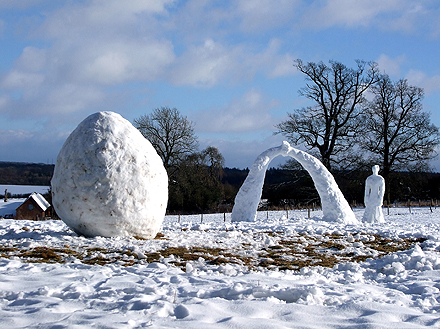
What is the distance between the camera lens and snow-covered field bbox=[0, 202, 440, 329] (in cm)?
338

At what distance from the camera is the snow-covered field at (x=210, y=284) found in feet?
11.1

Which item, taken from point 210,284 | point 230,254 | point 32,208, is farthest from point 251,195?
point 32,208

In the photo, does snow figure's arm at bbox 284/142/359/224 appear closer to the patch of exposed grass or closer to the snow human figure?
the snow human figure

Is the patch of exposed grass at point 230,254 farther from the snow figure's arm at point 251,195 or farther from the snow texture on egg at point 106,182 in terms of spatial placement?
the snow figure's arm at point 251,195

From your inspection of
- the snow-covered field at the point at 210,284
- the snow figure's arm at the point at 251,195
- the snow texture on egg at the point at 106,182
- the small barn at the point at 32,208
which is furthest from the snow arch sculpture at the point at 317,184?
the small barn at the point at 32,208

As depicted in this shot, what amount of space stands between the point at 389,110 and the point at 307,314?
30.0 meters

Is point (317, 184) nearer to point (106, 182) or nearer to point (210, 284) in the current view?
point (106, 182)

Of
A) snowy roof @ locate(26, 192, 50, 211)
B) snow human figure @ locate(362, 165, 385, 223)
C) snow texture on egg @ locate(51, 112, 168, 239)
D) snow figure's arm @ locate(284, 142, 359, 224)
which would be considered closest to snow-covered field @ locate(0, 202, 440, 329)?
snow texture on egg @ locate(51, 112, 168, 239)

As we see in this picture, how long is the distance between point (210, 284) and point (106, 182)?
3481 mm

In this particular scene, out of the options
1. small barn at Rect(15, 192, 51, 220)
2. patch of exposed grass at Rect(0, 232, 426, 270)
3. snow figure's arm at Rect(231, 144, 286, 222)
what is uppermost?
snow figure's arm at Rect(231, 144, 286, 222)

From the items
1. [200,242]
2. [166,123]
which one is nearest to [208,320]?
[200,242]

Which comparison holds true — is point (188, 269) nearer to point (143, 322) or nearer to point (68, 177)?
point (143, 322)

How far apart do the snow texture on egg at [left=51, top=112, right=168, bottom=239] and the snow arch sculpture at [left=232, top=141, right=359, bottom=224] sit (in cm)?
658

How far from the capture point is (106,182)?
714 centimetres
